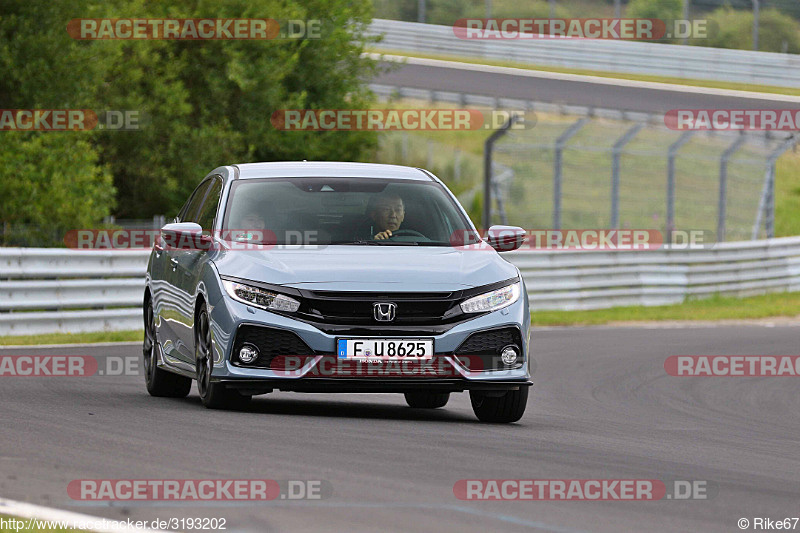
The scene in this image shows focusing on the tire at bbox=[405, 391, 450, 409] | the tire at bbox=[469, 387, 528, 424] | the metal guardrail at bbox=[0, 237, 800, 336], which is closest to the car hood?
the tire at bbox=[469, 387, 528, 424]

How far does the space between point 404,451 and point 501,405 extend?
204cm

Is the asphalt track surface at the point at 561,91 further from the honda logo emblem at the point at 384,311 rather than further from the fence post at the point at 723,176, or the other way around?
the honda logo emblem at the point at 384,311

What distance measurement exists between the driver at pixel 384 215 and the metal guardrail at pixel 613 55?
1117 inches

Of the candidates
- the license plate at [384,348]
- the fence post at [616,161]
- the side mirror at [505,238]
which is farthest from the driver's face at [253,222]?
the fence post at [616,161]

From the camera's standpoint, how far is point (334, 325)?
9094 mm

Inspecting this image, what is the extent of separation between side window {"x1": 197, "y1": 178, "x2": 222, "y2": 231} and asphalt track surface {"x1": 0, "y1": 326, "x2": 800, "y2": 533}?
1.23m

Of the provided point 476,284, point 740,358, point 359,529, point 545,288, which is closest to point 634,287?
point 545,288

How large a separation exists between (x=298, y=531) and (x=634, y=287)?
1990cm

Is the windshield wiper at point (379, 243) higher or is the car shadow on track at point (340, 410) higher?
the windshield wiper at point (379, 243)

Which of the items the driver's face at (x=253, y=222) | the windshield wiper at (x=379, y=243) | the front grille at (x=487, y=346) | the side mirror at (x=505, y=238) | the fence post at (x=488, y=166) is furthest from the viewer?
the fence post at (x=488, y=166)

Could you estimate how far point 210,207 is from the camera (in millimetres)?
10742

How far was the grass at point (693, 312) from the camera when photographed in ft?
75.1

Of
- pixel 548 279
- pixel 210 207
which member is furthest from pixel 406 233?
pixel 548 279

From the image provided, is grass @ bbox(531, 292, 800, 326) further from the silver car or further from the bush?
the bush
